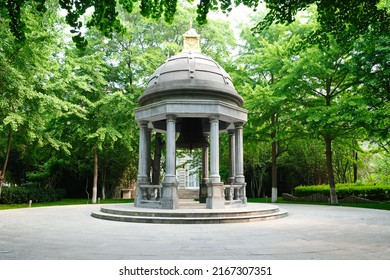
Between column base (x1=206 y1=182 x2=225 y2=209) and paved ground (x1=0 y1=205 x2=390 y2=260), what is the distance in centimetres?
331

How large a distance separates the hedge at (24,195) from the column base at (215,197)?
17659 millimetres

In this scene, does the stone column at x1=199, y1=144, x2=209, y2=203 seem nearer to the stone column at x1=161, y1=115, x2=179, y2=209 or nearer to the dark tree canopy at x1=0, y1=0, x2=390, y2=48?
the stone column at x1=161, y1=115, x2=179, y2=209

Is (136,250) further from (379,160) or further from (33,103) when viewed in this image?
(379,160)

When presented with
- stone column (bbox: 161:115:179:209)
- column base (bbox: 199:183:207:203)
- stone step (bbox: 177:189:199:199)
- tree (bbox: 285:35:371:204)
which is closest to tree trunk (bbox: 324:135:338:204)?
tree (bbox: 285:35:371:204)

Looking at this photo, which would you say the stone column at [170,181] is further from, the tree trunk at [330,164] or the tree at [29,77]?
the tree trunk at [330,164]

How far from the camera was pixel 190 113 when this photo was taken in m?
15.4

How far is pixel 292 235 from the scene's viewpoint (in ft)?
30.4

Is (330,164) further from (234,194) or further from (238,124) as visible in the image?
(234,194)

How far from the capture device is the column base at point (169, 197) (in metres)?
14.7

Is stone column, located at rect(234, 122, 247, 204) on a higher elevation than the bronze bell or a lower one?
lower

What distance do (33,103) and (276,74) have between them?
60.0ft

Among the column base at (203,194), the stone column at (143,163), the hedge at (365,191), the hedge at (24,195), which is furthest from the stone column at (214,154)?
the hedge at (24,195)

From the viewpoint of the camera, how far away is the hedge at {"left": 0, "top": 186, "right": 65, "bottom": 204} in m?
24.6

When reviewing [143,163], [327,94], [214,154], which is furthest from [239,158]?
[327,94]
